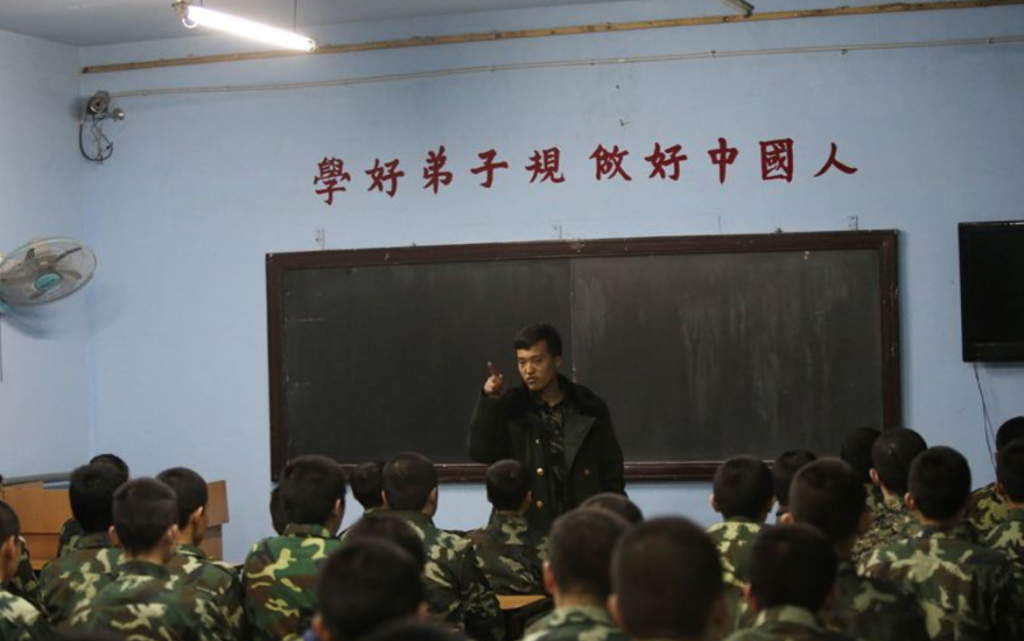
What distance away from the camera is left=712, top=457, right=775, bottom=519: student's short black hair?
380cm

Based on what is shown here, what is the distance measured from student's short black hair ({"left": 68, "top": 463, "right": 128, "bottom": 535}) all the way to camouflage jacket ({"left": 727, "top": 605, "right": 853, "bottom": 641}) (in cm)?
228

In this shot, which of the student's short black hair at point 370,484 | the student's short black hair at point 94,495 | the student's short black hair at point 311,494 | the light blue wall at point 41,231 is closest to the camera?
the student's short black hair at point 311,494

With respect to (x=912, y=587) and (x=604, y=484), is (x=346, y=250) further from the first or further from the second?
(x=912, y=587)

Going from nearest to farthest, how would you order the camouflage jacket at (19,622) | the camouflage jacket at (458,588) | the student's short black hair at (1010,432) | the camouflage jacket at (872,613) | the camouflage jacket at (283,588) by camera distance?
the camouflage jacket at (872,613)
the camouflage jacket at (19,622)
the camouflage jacket at (283,588)
the camouflage jacket at (458,588)
the student's short black hair at (1010,432)

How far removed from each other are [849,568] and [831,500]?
0.65 ft

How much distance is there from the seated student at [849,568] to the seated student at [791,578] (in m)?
0.29

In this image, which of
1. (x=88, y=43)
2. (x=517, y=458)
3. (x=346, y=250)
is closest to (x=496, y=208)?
(x=346, y=250)

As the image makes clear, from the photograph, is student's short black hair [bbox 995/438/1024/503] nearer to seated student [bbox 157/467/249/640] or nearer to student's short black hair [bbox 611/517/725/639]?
student's short black hair [bbox 611/517/725/639]

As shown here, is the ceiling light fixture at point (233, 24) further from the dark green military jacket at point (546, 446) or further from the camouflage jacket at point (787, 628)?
the camouflage jacket at point (787, 628)

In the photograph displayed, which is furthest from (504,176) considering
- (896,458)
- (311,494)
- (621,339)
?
(311,494)

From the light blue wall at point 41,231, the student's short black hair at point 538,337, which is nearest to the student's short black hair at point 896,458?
the student's short black hair at point 538,337

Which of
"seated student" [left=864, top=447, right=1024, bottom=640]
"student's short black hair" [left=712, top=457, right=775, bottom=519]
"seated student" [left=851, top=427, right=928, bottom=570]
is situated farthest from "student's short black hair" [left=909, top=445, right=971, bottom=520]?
"seated student" [left=851, top=427, right=928, bottom=570]

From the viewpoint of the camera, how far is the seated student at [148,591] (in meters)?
3.18

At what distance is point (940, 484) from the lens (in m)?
3.57
